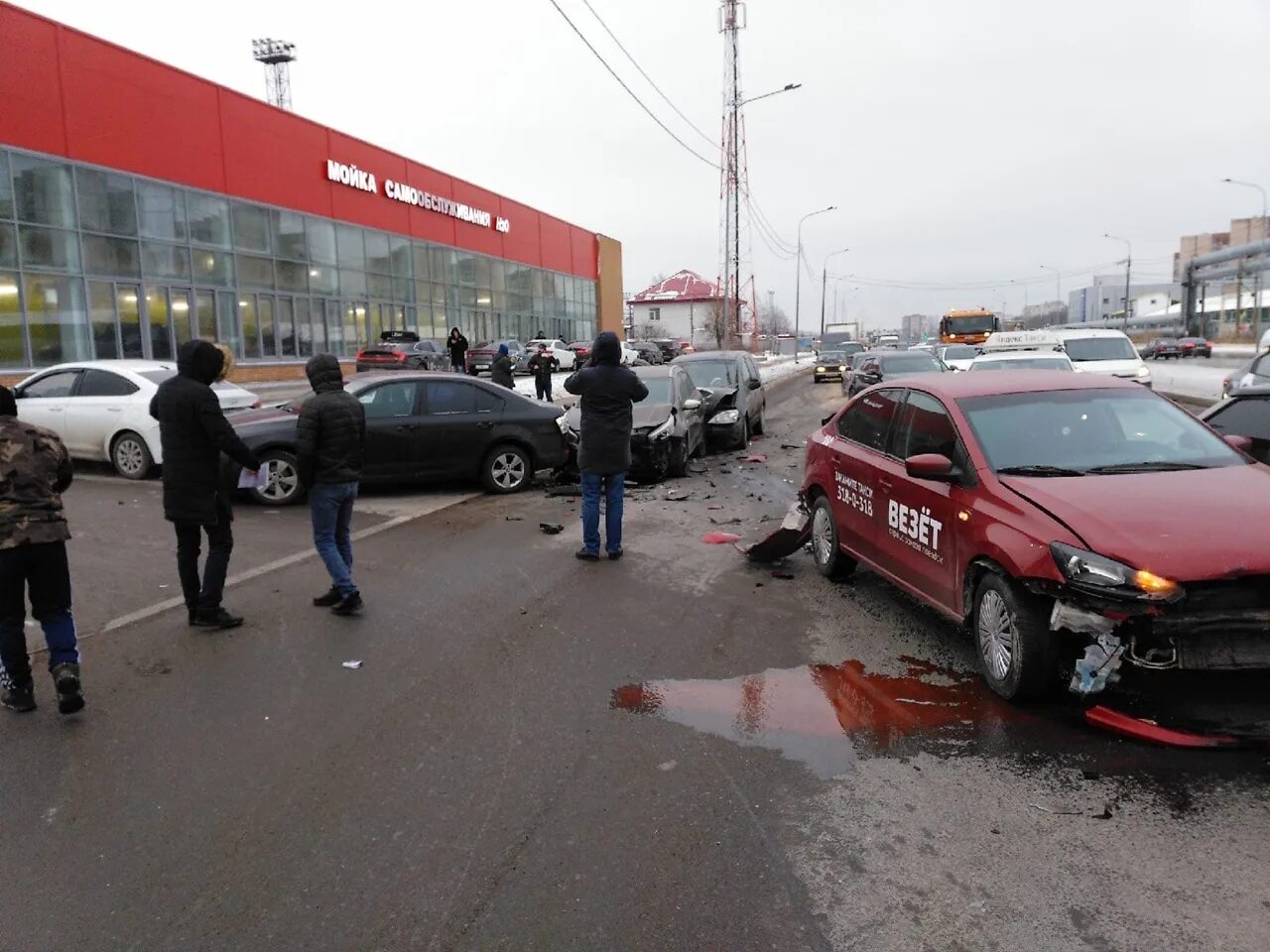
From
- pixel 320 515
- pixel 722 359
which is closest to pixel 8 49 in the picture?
pixel 722 359

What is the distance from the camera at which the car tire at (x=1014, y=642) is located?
14.3ft

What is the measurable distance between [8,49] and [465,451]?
20.0 meters

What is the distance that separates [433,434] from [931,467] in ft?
24.5

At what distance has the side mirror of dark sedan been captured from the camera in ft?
16.9

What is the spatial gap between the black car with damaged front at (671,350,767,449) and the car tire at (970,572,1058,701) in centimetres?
1031

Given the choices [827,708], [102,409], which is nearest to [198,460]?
[827,708]

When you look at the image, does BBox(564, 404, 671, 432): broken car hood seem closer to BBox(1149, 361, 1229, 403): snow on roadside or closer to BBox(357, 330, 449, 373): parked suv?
BBox(1149, 361, 1229, 403): snow on roadside

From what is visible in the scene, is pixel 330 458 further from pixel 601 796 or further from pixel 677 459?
pixel 677 459

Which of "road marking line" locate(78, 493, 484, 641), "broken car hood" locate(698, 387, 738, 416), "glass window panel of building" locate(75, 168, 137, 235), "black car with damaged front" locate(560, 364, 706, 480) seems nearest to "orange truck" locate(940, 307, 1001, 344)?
"broken car hood" locate(698, 387, 738, 416)

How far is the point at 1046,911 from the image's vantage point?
2938 mm

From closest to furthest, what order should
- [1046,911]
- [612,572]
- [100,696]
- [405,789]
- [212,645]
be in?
1. [1046,911]
2. [405,789]
3. [100,696]
4. [212,645]
5. [612,572]

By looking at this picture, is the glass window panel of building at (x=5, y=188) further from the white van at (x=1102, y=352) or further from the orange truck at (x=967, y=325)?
the orange truck at (x=967, y=325)

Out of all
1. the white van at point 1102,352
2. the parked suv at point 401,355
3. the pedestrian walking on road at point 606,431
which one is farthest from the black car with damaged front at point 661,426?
the parked suv at point 401,355

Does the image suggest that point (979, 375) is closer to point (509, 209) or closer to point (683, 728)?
point (683, 728)
